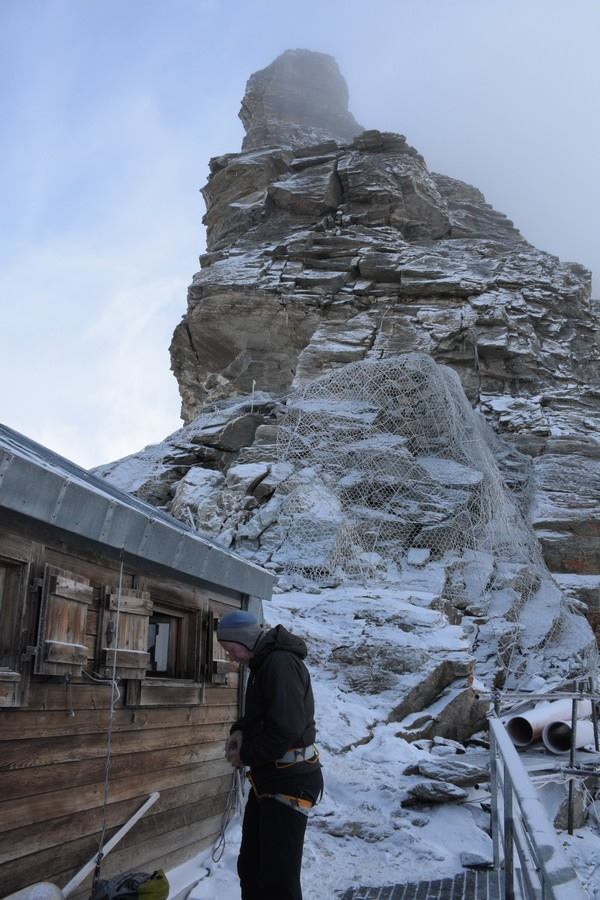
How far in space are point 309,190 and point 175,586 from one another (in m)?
39.7

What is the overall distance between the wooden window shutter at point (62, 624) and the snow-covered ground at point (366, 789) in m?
2.30

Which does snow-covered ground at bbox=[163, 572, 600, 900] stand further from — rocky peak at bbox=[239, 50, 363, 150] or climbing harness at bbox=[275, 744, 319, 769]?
rocky peak at bbox=[239, 50, 363, 150]

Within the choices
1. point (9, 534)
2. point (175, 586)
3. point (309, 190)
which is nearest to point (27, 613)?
point (9, 534)

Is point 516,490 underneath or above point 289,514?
above

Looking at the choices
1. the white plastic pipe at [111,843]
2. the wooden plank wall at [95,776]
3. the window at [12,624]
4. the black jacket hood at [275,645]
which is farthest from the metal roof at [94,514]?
the white plastic pipe at [111,843]

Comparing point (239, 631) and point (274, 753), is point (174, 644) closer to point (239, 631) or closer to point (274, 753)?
point (239, 631)

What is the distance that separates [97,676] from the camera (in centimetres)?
535

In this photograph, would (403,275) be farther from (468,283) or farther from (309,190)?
(309,190)

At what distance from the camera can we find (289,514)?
18656 millimetres

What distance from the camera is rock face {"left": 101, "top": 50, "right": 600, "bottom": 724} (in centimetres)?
1755

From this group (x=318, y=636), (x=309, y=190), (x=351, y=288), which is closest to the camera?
(x=318, y=636)

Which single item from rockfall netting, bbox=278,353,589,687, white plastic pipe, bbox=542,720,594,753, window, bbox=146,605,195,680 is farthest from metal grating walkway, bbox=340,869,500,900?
rockfall netting, bbox=278,353,589,687

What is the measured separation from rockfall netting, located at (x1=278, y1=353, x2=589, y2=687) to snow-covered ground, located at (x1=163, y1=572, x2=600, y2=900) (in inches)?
113

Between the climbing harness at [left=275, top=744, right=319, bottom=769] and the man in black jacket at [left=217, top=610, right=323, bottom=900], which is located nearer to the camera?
the man in black jacket at [left=217, top=610, right=323, bottom=900]
